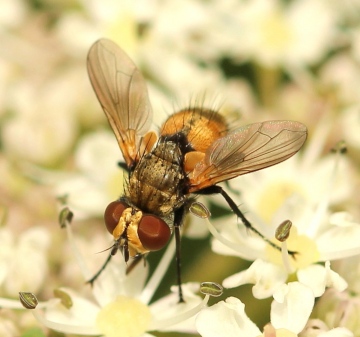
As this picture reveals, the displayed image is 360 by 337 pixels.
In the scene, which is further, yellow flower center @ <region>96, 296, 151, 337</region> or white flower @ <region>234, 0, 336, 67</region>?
white flower @ <region>234, 0, 336, 67</region>

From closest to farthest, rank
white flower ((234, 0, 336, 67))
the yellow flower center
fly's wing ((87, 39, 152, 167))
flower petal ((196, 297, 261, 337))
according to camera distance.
→ flower petal ((196, 297, 261, 337)) < the yellow flower center < fly's wing ((87, 39, 152, 167)) < white flower ((234, 0, 336, 67))

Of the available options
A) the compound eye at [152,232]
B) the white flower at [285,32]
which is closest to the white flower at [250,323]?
the compound eye at [152,232]

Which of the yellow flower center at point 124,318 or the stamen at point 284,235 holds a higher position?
the stamen at point 284,235

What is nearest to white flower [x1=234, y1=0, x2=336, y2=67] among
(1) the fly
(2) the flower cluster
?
(2) the flower cluster

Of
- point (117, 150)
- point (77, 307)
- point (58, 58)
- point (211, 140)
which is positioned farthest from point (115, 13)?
point (77, 307)

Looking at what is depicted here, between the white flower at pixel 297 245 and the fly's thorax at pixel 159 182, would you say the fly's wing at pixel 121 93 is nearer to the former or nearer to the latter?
the fly's thorax at pixel 159 182

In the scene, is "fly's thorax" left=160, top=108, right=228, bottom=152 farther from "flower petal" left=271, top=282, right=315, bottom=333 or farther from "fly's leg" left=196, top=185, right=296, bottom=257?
"flower petal" left=271, top=282, right=315, bottom=333
